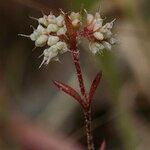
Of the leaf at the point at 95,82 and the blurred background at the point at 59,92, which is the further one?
the blurred background at the point at 59,92

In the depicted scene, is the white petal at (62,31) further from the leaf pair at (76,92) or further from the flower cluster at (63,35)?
the leaf pair at (76,92)

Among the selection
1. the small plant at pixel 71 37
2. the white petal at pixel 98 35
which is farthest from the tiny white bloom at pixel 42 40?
the white petal at pixel 98 35

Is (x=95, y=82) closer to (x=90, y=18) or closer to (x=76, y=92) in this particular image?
(x=76, y=92)

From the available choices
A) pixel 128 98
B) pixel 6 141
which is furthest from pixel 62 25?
pixel 128 98

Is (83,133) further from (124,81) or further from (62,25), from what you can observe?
(62,25)

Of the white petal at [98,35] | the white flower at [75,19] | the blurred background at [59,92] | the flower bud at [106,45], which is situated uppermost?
the blurred background at [59,92]

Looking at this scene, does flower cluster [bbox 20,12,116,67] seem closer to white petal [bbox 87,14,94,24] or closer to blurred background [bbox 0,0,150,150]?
white petal [bbox 87,14,94,24]

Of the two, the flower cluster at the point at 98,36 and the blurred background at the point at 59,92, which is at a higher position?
the blurred background at the point at 59,92

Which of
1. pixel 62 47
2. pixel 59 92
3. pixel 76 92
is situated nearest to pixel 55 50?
pixel 62 47
